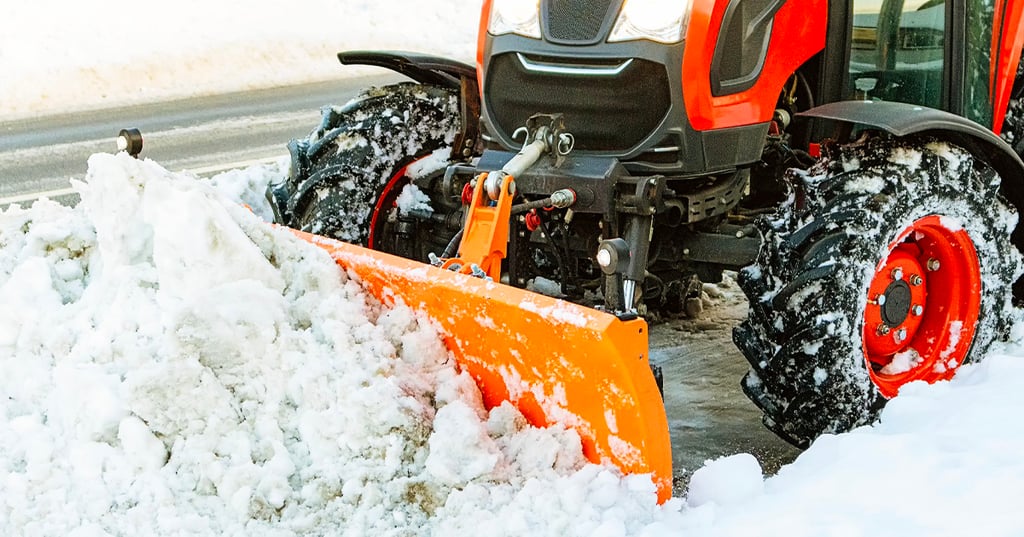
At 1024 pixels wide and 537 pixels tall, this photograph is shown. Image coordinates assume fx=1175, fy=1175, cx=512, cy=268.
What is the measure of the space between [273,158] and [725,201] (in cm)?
565

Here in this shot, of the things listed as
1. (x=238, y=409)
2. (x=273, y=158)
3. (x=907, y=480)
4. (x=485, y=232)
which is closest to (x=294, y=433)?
(x=238, y=409)

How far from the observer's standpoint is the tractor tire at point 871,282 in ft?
12.6

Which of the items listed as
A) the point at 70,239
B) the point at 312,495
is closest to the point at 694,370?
the point at 312,495

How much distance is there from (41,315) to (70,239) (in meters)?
0.43

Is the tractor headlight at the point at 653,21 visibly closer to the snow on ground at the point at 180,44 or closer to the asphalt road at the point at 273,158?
the asphalt road at the point at 273,158

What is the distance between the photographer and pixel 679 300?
18.4 ft

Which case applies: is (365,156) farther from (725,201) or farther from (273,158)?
(273,158)

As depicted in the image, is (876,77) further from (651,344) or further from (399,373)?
(399,373)

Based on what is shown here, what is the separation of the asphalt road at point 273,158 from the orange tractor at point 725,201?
1.54 feet

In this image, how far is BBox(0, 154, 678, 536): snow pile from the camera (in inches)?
125

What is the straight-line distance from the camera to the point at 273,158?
9250 mm

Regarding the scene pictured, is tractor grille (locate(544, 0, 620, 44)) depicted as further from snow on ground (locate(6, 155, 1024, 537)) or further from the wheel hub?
the wheel hub

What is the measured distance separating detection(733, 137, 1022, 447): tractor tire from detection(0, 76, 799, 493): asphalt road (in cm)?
40

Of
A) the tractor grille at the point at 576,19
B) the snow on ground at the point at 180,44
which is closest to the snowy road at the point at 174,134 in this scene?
the snow on ground at the point at 180,44
